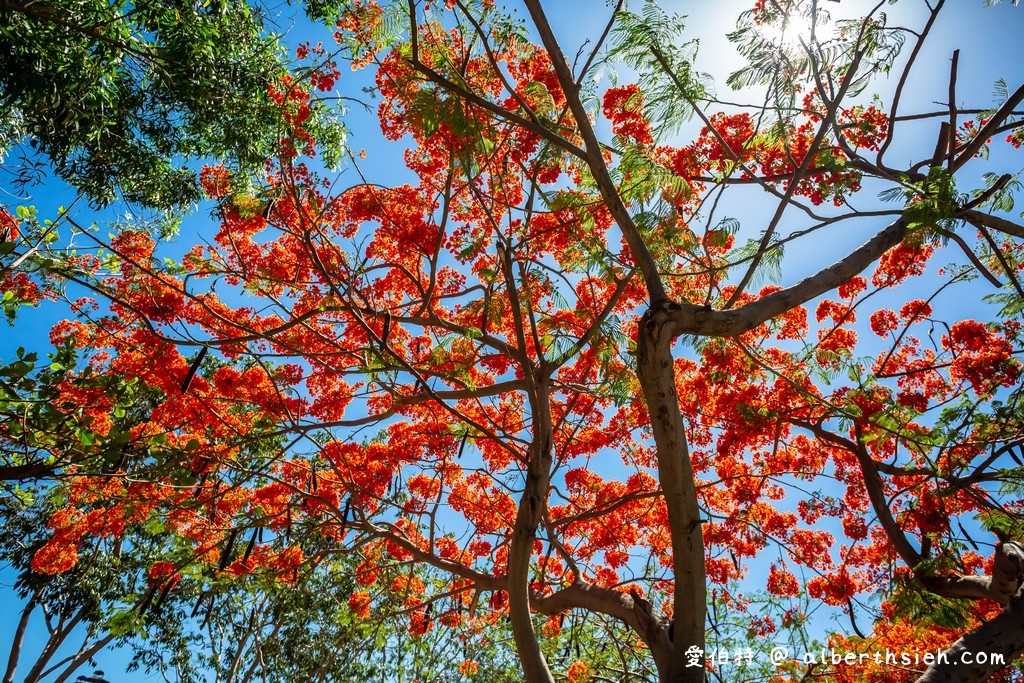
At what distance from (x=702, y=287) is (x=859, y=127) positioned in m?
2.08

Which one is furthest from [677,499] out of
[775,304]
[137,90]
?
[137,90]

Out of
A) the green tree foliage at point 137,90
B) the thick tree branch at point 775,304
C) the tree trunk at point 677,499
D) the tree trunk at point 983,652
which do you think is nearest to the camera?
the tree trunk at point 677,499

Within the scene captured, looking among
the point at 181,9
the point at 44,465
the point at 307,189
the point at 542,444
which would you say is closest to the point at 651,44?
the point at 542,444

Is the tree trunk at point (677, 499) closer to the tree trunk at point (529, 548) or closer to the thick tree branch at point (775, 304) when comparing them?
the thick tree branch at point (775, 304)

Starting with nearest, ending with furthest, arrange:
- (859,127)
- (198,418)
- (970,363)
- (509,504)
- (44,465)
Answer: (44,465)
(859,127)
(970,363)
(198,418)
(509,504)

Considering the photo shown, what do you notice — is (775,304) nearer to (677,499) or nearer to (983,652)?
(677,499)

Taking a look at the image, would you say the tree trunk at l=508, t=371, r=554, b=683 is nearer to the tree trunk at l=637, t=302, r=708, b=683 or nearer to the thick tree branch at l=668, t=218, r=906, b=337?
the tree trunk at l=637, t=302, r=708, b=683

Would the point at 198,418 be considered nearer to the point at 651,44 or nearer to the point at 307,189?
the point at 307,189

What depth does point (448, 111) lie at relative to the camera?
11.7 ft

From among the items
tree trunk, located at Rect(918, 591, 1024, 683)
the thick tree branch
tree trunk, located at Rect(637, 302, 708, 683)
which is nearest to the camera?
tree trunk, located at Rect(637, 302, 708, 683)

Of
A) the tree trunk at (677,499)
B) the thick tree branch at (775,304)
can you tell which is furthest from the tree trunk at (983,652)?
the thick tree branch at (775,304)

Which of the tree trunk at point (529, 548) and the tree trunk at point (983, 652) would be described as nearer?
the tree trunk at point (529, 548)

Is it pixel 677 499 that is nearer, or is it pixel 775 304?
pixel 677 499

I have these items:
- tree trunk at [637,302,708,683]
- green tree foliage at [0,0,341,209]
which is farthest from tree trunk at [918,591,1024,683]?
green tree foliage at [0,0,341,209]
